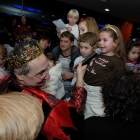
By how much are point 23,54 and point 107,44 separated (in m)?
0.97

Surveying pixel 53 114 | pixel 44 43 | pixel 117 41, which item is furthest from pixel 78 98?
pixel 44 43

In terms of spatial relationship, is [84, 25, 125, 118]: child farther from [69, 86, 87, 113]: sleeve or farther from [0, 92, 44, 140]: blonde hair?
[0, 92, 44, 140]: blonde hair

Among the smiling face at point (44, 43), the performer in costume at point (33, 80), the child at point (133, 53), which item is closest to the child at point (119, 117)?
the performer in costume at point (33, 80)

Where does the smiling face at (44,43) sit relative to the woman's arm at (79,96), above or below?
above

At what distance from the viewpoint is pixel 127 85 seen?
1247mm

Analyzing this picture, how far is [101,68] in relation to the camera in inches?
73.1

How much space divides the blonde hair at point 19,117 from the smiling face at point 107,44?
126cm

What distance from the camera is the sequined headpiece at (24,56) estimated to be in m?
1.26

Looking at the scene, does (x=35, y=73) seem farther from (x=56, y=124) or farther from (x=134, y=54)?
(x=134, y=54)

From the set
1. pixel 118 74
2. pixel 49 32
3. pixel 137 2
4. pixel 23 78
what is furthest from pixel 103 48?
pixel 49 32

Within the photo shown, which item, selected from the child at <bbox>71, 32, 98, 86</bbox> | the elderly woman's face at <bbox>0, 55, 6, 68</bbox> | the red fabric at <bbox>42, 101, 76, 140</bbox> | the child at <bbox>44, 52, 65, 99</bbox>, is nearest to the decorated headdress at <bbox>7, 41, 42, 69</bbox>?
the red fabric at <bbox>42, 101, 76, 140</bbox>

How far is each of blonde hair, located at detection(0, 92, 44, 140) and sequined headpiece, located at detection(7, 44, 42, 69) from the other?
463 mm

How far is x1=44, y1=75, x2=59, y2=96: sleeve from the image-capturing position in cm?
198

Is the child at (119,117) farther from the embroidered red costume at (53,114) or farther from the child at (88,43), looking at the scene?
the child at (88,43)
